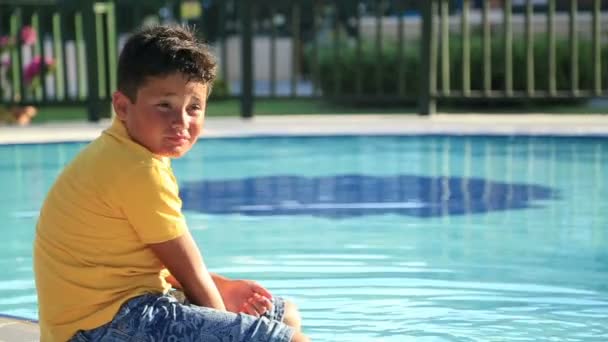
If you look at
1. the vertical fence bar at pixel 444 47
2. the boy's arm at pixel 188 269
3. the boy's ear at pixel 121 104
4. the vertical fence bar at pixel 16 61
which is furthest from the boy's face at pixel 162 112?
the vertical fence bar at pixel 16 61

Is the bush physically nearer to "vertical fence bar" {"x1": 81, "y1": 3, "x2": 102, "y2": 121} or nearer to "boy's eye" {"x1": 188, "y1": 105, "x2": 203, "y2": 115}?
"vertical fence bar" {"x1": 81, "y1": 3, "x2": 102, "y2": 121}

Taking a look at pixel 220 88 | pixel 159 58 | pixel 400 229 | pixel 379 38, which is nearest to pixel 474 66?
pixel 379 38

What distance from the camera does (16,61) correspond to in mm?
11234

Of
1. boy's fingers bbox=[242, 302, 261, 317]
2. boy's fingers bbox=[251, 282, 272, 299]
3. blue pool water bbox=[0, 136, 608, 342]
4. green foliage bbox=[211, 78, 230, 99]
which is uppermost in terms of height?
green foliage bbox=[211, 78, 230, 99]

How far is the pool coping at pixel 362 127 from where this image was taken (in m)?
9.49

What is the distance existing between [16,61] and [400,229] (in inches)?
270

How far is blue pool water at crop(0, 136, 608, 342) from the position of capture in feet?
12.0

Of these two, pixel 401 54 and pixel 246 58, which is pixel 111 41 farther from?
pixel 401 54

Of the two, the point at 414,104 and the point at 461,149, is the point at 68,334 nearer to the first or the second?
the point at 461,149

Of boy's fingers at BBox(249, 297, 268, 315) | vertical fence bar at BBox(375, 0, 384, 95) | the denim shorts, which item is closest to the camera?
the denim shorts

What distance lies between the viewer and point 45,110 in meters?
13.3

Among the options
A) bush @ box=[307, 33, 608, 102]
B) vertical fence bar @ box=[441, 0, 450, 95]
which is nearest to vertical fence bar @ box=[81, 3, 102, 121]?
bush @ box=[307, 33, 608, 102]

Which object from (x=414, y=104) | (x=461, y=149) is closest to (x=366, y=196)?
(x=461, y=149)

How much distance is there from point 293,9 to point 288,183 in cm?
456
